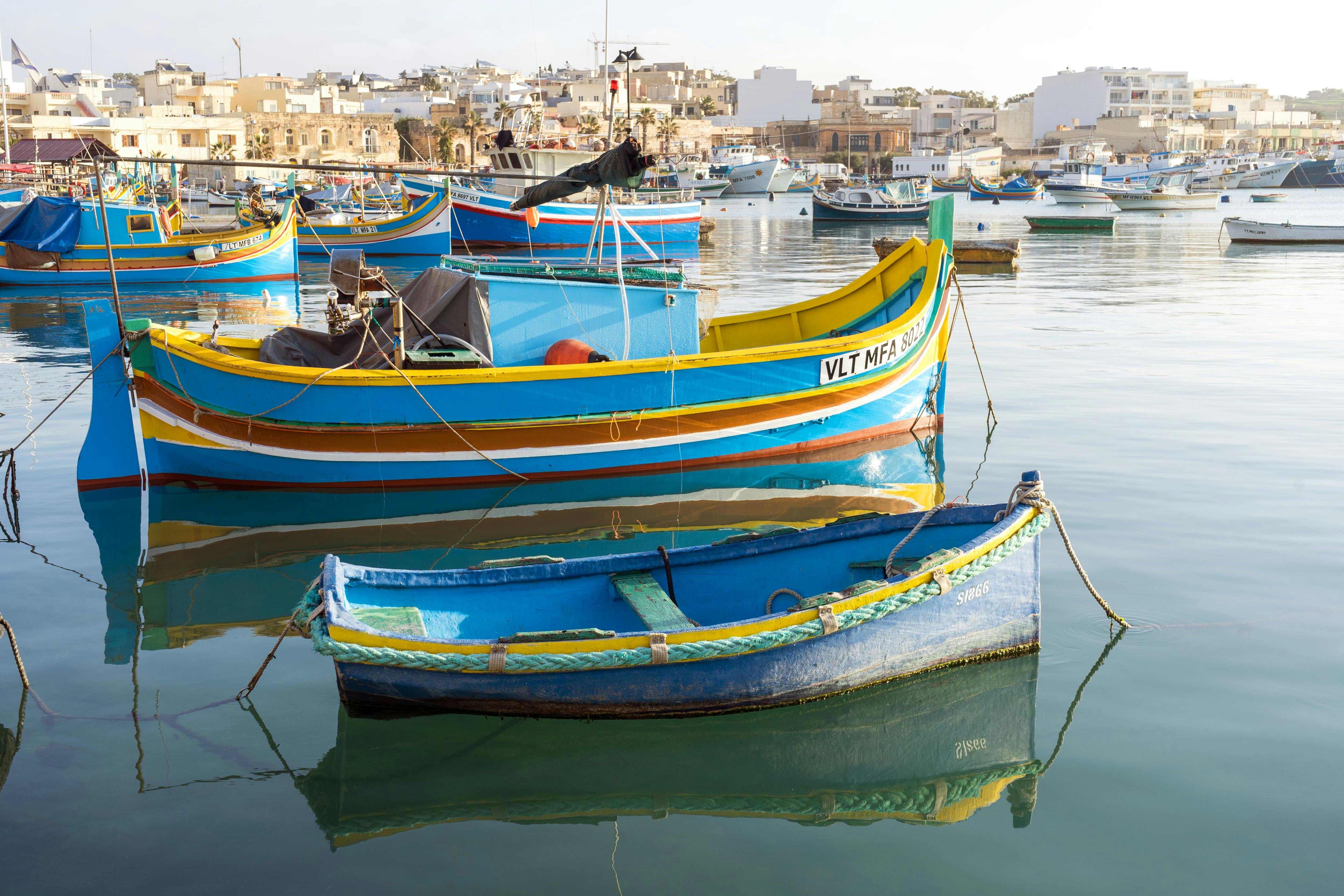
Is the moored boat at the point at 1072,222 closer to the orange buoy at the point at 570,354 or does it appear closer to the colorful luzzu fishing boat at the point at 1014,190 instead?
→ the colorful luzzu fishing boat at the point at 1014,190

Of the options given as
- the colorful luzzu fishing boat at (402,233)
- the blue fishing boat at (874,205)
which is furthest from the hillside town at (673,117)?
the colorful luzzu fishing boat at (402,233)

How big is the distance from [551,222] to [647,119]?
58.0 metres

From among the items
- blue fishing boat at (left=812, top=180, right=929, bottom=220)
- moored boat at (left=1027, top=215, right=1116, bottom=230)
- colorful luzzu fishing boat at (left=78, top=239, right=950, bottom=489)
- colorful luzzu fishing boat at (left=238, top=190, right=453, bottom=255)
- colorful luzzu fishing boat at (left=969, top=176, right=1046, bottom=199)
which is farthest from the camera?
colorful luzzu fishing boat at (left=969, top=176, right=1046, bottom=199)

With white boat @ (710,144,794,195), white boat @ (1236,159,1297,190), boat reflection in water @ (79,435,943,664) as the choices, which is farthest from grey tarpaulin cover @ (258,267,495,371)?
white boat @ (1236,159,1297,190)

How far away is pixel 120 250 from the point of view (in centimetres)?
2408

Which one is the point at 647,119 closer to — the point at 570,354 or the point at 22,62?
the point at 22,62

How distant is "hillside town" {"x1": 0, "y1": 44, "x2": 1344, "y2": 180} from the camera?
240 feet

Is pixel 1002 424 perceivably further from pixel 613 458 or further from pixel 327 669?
pixel 327 669

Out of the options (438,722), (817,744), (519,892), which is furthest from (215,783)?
(817,744)

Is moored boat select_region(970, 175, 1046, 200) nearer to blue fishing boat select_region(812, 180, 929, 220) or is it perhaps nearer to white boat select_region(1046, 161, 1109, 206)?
white boat select_region(1046, 161, 1109, 206)

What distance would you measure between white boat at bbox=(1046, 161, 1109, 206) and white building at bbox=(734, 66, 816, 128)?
71.8 metres

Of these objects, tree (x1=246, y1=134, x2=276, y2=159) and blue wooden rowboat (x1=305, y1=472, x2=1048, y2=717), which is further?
tree (x1=246, y1=134, x2=276, y2=159)

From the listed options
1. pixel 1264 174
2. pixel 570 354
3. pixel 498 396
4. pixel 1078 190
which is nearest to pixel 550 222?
pixel 570 354

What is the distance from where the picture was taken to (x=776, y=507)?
28.7ft
